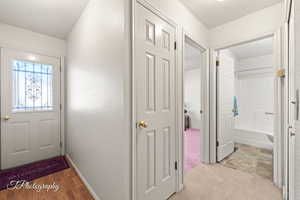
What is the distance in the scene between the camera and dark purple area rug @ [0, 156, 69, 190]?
2.01 m

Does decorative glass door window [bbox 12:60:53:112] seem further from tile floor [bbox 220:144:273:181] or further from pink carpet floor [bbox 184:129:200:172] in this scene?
tile floor [bbox 220:144:273:181]

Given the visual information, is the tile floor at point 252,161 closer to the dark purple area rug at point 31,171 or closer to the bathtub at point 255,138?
the bathtub at point 255,138

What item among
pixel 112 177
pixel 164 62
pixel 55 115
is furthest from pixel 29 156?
pixel 164 62

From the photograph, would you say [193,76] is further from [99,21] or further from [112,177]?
[112,177]

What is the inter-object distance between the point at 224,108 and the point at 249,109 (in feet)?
7.91

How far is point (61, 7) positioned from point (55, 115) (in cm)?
203

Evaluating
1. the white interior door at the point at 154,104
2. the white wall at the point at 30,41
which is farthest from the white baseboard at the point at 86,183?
the white wall at the point at 30,41

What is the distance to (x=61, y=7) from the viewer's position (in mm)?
1914

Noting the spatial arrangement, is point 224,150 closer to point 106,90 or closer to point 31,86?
point 106,90

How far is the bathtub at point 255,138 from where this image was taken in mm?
3256

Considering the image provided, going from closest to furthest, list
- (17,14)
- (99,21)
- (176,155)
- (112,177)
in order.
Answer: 1. (112,177)
2. (99,21)
3. (176,155)
4. (17,14)

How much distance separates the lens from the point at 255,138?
343 centimetres

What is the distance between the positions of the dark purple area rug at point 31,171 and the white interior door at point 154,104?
1.87m

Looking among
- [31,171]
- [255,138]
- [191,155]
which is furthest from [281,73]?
[31,171]
